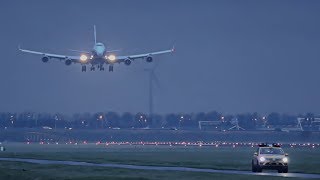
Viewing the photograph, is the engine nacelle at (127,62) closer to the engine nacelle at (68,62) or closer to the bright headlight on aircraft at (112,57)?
the bright headlight on aircraft at (112,57)

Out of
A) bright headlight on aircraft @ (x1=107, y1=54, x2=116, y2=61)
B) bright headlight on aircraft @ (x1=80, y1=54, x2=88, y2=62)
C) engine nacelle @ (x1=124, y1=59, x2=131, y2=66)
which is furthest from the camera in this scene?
bright headlight on aircraft @ (x1=80, y1=54, x2=88, y2=62)

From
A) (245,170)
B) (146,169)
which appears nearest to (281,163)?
(245,170)

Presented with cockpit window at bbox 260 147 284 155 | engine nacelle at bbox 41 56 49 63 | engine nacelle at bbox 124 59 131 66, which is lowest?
cockpit window at bbox 260 147 284 155

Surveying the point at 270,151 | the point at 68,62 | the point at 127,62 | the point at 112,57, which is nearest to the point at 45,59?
the point at 68,62

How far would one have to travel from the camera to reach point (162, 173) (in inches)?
3226

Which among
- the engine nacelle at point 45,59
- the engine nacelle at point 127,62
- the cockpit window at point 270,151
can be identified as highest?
the engine nacelle at point 45,59

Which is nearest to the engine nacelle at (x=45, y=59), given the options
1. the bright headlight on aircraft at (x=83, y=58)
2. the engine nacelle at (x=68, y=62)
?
the engine nacelle at (x=68, y=62)

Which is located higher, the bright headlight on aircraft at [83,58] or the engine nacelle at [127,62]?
the bright headlight on aircraft at [83,58]

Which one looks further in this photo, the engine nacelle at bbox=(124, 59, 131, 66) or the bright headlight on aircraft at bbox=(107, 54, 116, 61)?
the bright headlight on aircraft at bbox=(107, 54, 116, 61)

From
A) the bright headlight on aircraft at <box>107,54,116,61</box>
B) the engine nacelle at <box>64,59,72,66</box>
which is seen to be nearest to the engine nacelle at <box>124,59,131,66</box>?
the bright headlight on aircraft at <box>107,54,116,61</box>

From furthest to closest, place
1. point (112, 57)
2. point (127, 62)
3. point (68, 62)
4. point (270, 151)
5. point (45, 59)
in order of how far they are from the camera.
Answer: point (68, 62), point (112, 57), point (45, 59), point (127, 62), point (270, 151)

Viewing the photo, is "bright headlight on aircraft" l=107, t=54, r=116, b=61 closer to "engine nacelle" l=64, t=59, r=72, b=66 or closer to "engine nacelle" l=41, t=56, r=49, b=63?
"engine nacelle" l=64, t=59, r=72, b=66

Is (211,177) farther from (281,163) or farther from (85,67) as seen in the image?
(85,67)

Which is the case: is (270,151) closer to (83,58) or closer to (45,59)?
(83,58)
